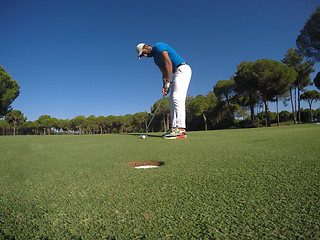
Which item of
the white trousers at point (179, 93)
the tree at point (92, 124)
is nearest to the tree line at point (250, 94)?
the tree at point (92, 124)

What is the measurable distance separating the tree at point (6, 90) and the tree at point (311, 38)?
39.9 metres

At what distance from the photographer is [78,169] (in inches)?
63.1

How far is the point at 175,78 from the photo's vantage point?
4258 millimetres

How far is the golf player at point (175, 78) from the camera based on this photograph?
4184mm

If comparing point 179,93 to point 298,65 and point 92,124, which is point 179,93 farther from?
point 92,124

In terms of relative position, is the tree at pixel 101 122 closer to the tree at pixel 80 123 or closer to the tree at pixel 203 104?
the tree at pixel 80 123

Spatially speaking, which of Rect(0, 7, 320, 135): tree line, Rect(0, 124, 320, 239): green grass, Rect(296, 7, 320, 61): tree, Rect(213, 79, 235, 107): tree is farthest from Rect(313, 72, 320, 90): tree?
Rect(0, 124, 320, 239): green grass

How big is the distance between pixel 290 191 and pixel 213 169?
1.81 feet

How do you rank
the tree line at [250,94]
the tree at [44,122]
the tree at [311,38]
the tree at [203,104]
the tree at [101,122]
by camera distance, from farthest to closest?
the tree at [44,122] → the tree at [101,122] → the tree at [203,104] → the tree line at [250,94] → the tree at [311,38]

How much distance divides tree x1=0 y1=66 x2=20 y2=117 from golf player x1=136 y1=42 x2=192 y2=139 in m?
29.8

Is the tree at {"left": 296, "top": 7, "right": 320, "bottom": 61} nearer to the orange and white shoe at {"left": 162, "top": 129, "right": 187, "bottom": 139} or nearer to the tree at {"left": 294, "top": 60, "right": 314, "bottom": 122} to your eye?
the tree at {"left": 294, "top": 60, "right": 314, "bottom": 122}

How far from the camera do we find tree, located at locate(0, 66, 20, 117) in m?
24.2

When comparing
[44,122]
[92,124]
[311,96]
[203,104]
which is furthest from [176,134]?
[44,122]

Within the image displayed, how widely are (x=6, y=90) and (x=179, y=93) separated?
102ft
